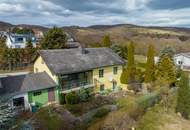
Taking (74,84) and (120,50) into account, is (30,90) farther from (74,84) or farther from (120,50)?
(120,50)

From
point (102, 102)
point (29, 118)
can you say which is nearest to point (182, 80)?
point (102, 102)

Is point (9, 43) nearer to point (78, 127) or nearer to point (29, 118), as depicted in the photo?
point (29, 118)

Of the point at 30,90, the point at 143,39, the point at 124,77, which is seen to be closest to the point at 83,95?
the point at 30,90

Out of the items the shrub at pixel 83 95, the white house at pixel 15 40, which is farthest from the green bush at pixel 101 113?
the white house at pixel 15 40

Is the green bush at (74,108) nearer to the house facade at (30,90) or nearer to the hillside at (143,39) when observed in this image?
the house facade at (30,90)

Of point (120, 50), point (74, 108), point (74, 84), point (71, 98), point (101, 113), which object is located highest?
point (120, 50)

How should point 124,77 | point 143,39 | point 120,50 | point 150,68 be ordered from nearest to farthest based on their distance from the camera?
point 124,77, point 150,68, point 120,50, point 143,39

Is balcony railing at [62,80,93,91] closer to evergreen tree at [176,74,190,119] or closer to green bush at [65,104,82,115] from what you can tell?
green bush at [65,104,82,115]
